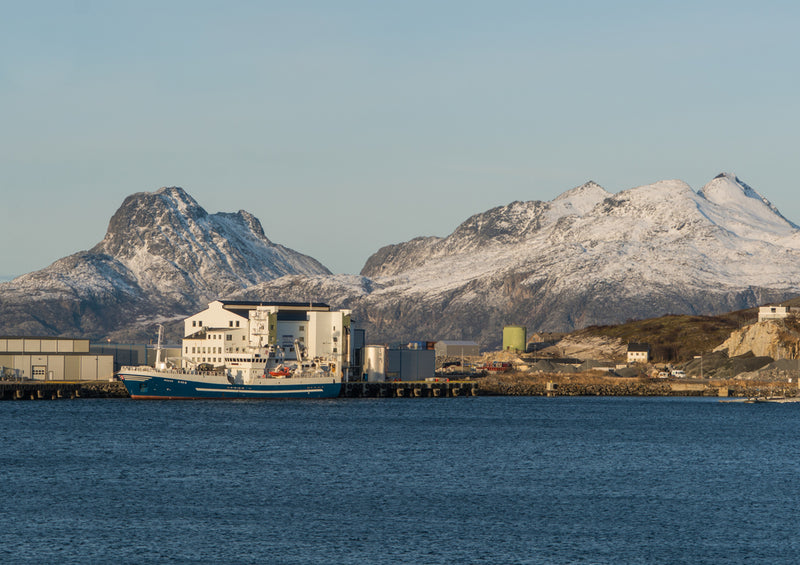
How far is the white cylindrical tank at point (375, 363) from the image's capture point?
566ft

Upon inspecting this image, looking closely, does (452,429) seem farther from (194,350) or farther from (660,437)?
(194,350)

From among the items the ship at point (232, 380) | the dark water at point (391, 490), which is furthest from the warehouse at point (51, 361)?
the dark water at point (391, 490)

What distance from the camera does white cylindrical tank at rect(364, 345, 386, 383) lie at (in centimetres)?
17238

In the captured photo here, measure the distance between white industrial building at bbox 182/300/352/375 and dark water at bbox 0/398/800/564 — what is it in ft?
116

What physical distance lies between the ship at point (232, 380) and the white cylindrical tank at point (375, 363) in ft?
62.6

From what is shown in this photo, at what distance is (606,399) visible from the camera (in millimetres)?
176125

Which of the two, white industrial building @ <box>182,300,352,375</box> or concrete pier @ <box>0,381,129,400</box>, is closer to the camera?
concrete pier @ <box>0,381,129,400</box>

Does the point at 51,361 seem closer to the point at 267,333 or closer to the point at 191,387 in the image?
the point at 191,387

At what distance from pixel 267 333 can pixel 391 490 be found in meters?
89.7

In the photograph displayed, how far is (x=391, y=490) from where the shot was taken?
67.8 m

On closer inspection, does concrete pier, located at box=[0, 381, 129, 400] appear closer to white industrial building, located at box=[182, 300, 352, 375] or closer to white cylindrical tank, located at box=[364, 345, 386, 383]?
white industrial building, located at box=[182, 300, 352, 375]

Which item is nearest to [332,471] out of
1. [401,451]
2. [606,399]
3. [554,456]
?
[401,451]

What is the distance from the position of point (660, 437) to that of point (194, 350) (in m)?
76.5

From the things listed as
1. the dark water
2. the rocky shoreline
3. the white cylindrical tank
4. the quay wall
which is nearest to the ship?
the quay wall
